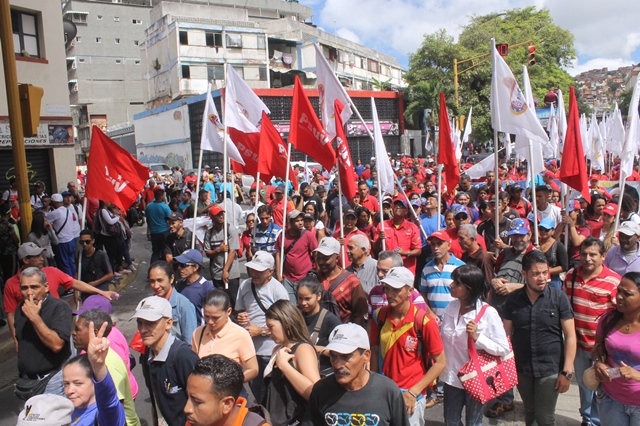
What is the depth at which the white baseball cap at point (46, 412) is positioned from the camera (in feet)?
8.89

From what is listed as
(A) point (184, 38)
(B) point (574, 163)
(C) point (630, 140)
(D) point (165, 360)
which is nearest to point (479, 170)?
(C) point (630, 140)

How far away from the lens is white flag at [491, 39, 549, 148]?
21.8ft

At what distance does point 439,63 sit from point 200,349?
40840 mm

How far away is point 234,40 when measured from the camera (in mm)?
42750

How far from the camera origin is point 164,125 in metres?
38.3

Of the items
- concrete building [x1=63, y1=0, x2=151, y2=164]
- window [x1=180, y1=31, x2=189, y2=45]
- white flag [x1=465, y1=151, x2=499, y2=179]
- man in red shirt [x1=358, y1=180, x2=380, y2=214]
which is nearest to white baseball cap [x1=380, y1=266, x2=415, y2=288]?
man in red shirt [x1=358, y1=180, x2=380, y2=214]

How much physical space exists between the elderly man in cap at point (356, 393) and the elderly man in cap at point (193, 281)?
8.20ft

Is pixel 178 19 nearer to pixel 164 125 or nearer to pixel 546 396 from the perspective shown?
pixel 164 125

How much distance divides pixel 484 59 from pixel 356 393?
129 ft

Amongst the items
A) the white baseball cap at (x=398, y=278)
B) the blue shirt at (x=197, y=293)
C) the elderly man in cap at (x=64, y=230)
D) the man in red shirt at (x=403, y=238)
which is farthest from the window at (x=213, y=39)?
the white baseball cap at (x=398, y=278)

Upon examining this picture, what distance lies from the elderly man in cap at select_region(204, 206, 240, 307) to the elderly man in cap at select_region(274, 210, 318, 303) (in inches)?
27.2

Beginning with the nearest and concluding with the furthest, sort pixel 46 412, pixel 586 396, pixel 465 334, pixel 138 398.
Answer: pixel 46 412
pixel 465 334
pixel 586 396
pixel 138 398

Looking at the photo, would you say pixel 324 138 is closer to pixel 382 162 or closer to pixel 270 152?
pixel 382 162


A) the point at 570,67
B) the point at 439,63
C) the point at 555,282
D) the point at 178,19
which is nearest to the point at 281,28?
the point at 178,19
